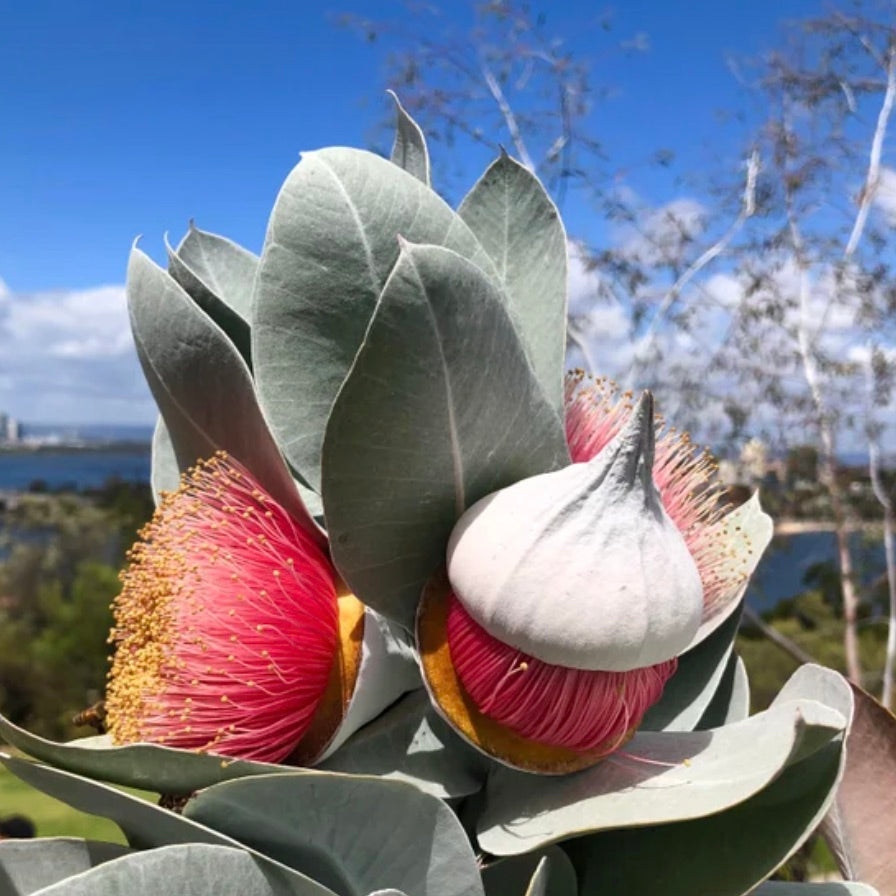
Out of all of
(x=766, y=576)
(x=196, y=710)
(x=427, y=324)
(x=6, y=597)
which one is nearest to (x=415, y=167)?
(x=427, y=324)

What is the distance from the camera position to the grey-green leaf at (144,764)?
397mm

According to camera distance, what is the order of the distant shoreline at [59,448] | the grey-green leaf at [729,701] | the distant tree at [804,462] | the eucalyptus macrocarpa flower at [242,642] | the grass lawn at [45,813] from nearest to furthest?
the eucalyptus macrocarpa flower at [242,642] → the grey-green leaf at [729,701] → the grass lawn at [45,813] → the distant tree at [804,462] → the distant shoreline at [59,448]

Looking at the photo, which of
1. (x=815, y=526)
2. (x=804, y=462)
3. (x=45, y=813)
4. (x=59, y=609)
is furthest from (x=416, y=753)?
(x=59, y=609)

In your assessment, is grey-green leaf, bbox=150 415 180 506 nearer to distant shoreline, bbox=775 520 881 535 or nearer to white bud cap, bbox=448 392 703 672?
white bud cap, bbox=448 392 703 672

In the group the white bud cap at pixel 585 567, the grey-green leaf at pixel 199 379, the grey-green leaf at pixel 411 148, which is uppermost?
the grey-green leaf at pixel 411 148

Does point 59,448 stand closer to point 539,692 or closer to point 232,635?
point 232,635

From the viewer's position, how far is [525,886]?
1.49ft

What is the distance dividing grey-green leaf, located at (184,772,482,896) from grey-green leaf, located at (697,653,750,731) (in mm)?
222

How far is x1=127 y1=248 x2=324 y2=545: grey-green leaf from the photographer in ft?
1.46

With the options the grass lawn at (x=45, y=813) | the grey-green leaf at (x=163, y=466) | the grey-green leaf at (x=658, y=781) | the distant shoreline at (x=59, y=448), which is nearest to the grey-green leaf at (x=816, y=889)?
the grey-green leaf at (x=658, y=781)

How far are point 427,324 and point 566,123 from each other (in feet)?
21.0

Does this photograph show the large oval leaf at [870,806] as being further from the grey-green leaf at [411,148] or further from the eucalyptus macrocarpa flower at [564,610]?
the grey-green leaf at [411,148]

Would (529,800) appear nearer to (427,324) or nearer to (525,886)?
(525,886)

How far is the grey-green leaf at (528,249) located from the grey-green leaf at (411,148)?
0.03 metres
